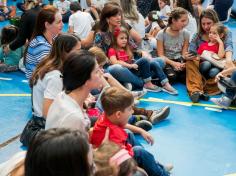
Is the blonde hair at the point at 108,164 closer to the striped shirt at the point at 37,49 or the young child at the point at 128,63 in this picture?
the striped shirt at the point at 37,49

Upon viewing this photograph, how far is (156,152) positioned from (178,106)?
3.89 ft

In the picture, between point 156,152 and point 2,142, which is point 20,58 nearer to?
point 2,142

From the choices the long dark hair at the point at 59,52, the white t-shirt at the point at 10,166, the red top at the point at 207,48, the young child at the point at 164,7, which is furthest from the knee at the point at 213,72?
the white t-shirt at the point at 10,166

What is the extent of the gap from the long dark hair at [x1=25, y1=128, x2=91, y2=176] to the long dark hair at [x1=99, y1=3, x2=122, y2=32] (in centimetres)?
395

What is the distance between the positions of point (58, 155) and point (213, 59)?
419cm

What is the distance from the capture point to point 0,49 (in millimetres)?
6230

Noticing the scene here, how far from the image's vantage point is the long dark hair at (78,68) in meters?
2.85

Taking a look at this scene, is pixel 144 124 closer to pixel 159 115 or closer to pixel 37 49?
pixel 159 115

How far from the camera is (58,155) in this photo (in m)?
1.54

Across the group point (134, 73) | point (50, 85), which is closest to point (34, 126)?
point (50, 85)

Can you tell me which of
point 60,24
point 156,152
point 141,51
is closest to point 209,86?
point 141,51

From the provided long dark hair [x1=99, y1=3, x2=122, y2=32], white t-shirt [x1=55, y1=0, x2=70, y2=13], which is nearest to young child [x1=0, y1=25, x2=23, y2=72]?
long dark hair [x1=99, y1=3, x2=122, y2=32]

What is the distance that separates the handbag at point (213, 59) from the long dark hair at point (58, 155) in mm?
4059

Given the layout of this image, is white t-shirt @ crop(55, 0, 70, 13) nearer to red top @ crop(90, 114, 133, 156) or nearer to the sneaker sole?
the sneaker sole
